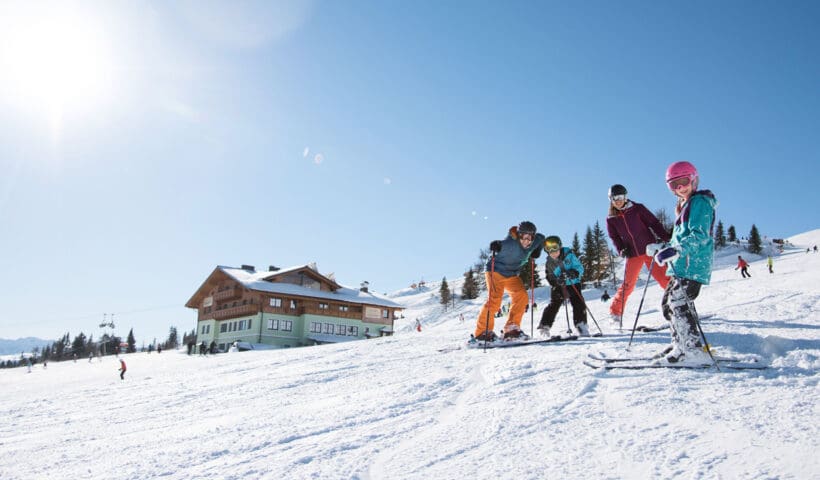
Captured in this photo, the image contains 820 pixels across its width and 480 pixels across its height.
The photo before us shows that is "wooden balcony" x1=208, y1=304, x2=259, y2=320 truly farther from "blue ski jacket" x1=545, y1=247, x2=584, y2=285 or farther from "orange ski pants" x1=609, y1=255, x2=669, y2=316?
"orange ski pants" x1=609, y1=255, x2=669, y2=316

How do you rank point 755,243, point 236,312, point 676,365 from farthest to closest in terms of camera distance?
point 755,243, point 236,312, point 676,365

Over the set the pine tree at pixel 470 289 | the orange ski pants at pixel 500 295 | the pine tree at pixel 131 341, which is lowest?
the pine tree at pixel 131 341

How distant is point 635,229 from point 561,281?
126 cm

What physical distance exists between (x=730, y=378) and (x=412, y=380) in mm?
2288

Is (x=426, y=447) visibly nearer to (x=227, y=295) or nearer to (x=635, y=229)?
(x=635, y=229)

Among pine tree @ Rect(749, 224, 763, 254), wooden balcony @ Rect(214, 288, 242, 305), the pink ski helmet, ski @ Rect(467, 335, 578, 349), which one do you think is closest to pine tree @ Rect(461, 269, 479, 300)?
pine tree @ Rect(749, 224, 763, 254)

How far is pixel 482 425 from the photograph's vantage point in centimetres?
249

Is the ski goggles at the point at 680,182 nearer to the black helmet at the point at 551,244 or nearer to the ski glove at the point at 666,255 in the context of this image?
the ski glove at the point at 666,255

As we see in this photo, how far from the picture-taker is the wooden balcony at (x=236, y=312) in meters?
40.2

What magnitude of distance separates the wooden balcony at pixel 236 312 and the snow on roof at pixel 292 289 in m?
2.12

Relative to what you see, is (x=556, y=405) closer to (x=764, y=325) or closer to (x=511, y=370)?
(x=511, y=370)

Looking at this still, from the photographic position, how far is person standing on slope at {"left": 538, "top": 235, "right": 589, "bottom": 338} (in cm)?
672

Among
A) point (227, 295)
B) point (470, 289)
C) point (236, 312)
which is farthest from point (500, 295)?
point (470, 289)

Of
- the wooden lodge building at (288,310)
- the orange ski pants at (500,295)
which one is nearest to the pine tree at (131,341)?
the wooden lodge building at (288,310)
